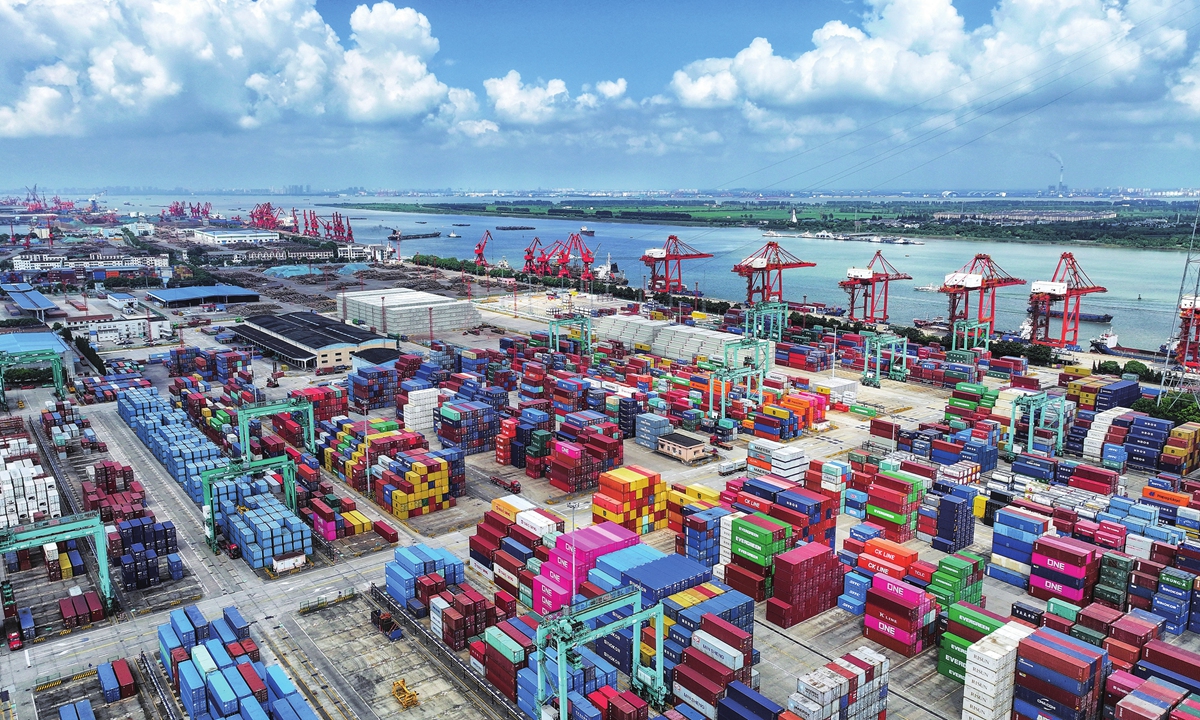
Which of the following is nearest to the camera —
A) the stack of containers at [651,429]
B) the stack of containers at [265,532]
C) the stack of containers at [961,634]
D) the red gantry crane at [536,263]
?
the stack of containers at [961,634]

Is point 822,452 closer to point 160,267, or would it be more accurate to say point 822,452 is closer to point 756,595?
point 756,595

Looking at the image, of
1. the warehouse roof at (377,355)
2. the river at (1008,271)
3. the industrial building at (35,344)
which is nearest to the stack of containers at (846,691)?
the warehouse roof at (377,355)

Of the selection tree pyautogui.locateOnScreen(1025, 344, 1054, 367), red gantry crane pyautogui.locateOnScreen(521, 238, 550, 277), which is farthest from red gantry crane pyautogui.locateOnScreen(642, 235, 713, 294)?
tree pyautogui.locateOnScreen(1025, 344, 1054, 367)

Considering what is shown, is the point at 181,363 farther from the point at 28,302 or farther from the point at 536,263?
the point at 536,263

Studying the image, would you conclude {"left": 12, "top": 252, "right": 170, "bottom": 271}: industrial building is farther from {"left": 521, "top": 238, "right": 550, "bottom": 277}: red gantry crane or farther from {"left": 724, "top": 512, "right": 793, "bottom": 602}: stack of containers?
{"left": 724, "top": 512, "right": 793, "bottom": 602}: stack of containers

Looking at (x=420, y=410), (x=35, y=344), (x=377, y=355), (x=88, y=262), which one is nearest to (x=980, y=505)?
(x=420, y=410)

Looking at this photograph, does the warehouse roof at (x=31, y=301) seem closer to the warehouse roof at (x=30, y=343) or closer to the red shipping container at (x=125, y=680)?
the warehouse roof at (x=30, y=343)

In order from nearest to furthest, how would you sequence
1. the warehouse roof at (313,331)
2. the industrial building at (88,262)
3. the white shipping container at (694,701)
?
the white shipping container at (694,701)
the warehouse roof at (313,331)
the industrial building at (88,262)
